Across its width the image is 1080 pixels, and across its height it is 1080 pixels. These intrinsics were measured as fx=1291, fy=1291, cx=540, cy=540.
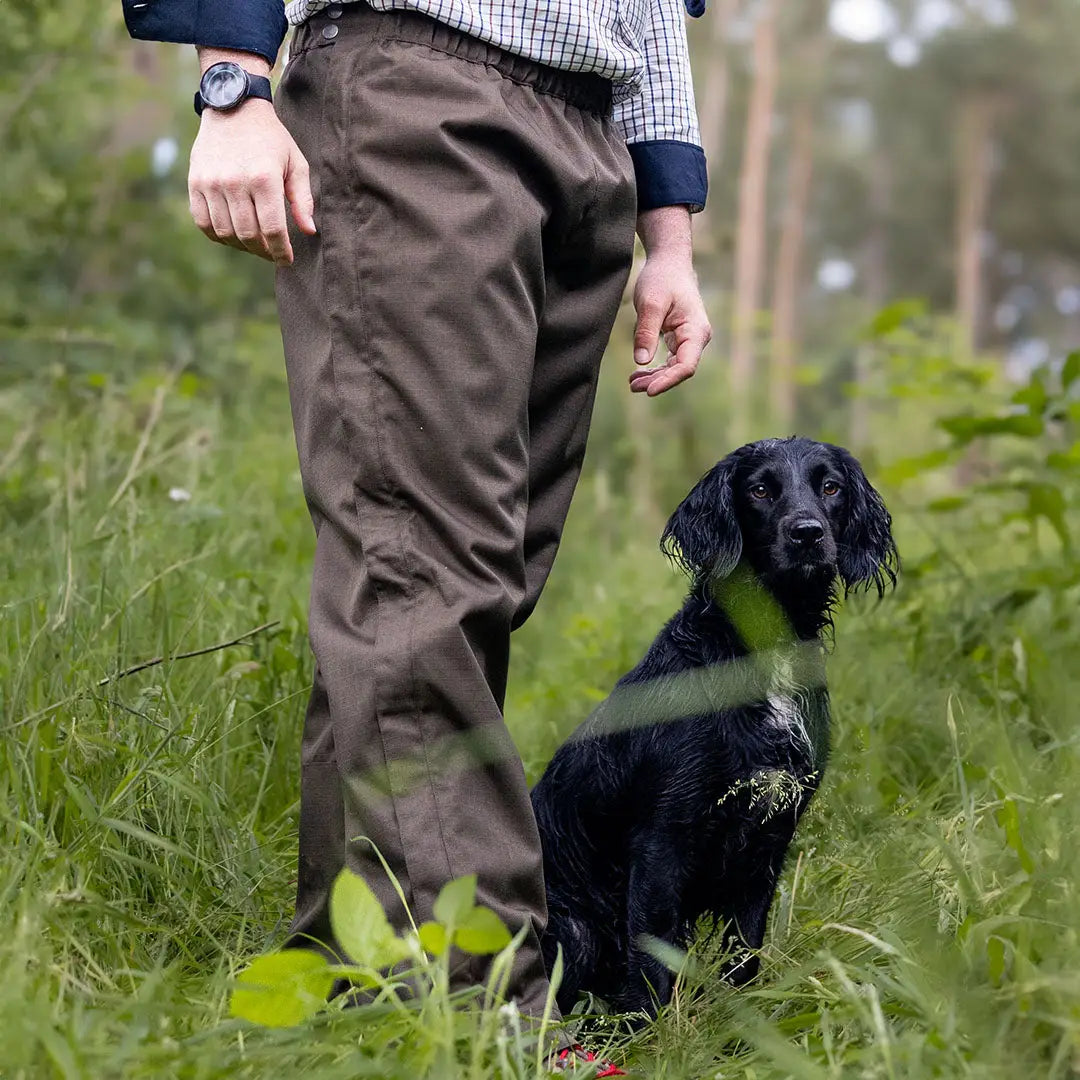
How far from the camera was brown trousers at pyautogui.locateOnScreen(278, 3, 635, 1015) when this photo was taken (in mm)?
1817

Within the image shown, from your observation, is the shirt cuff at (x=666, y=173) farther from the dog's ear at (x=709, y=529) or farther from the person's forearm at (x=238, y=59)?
the person's forearm at (x=238, y=59)

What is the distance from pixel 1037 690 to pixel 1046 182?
3028 cm

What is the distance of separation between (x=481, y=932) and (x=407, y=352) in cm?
80

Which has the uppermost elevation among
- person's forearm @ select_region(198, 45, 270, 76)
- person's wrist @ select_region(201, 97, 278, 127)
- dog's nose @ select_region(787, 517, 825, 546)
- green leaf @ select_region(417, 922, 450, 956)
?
person's forearm @ select_region(198, 45, 270, 76)

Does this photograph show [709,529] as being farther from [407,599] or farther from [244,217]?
[244,217]

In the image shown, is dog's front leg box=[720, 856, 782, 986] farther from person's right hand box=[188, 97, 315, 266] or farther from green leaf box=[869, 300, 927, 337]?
green leaf box=[869, 300, 927, 337]

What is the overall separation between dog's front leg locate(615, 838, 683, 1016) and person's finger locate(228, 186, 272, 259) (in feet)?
4.28

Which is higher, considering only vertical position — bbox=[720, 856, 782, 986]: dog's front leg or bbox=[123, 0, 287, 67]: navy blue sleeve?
bbox=[123, 0, 287, 67]: navy blue sleeve

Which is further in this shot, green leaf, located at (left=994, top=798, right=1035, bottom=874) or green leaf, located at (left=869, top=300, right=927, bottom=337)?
green leaf, located at (left=869, top=300, right=927, bottom=337)

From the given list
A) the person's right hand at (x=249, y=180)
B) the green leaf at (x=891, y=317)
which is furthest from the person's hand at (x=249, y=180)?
the green leaf at (x=891, y=317)

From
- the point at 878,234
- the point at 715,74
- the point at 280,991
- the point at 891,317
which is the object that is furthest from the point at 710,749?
the point at 878,234

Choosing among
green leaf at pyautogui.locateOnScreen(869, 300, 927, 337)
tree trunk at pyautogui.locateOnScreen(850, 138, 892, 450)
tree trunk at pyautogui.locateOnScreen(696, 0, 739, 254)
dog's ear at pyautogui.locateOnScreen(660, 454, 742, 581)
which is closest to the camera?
dog's ear at pyautogui.locateOnScreen(660, 454, 742, 581)

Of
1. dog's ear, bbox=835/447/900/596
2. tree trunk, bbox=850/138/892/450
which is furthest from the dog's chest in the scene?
tree trunk, bbox=850/138/892/450

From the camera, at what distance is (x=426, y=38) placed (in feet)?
6.23
